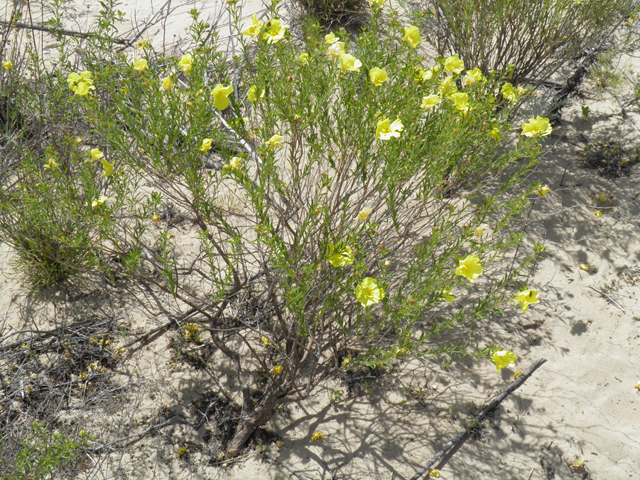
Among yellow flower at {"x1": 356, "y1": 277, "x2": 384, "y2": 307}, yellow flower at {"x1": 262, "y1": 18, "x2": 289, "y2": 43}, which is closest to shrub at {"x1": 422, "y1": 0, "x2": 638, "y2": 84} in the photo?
yellow flower at {"x1": 262, "y1": 18, "x2": 289, "y2": 43}

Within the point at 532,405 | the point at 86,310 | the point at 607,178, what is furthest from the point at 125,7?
the point at 532,405

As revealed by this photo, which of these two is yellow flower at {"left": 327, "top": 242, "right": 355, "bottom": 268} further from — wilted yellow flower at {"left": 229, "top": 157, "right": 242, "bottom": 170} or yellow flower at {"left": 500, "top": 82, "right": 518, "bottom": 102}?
yellow flower at {"left": 500, "top": 82, "right": 518, "bottom": 102}

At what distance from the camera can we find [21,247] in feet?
9.78

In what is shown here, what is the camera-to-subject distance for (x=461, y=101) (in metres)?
2.16

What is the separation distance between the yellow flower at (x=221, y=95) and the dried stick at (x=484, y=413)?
6.35 feet

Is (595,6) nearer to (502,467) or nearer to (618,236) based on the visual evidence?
(618,236)

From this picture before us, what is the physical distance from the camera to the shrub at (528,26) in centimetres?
338

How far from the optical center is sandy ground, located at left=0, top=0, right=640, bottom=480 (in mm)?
2352

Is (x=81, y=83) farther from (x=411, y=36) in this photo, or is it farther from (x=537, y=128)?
(x=537, y=128)

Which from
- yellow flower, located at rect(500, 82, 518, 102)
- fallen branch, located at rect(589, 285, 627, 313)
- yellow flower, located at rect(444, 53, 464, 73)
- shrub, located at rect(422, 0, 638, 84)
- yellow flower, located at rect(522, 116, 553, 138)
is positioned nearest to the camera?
yellow flower, located at rect(522, 116, 553, 138)

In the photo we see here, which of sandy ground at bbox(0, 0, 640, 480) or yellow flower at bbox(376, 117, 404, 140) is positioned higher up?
yellow flower at bbox(376, 117, 404, 140)

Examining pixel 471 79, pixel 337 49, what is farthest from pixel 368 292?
pixel 471 79

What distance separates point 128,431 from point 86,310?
89 cm

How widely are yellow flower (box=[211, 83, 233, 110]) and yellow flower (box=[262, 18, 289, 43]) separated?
1.08 ft
